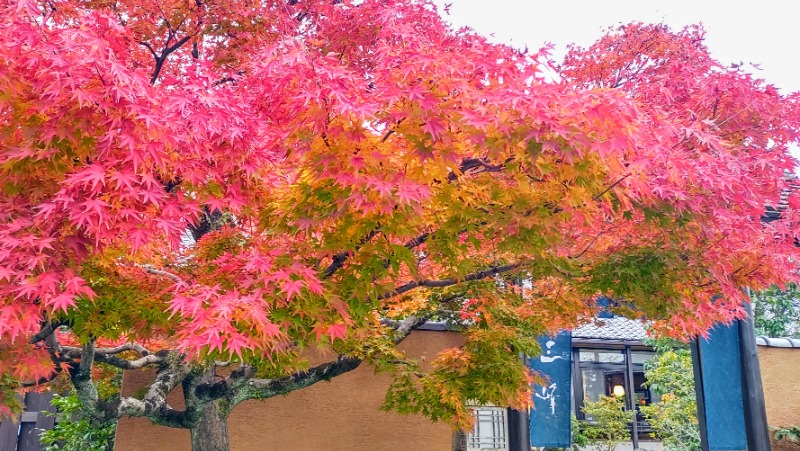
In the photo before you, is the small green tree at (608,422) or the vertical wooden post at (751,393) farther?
the small green tree at (608,422)

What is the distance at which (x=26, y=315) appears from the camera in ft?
10.5

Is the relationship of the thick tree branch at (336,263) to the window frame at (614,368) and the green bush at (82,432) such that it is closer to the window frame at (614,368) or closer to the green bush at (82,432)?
the green bush at (82,432)

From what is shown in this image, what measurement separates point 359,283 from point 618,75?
4937 mm

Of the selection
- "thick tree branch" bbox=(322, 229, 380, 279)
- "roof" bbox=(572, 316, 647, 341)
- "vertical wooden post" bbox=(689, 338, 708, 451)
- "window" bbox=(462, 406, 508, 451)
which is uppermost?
"roof" bbox=(572, 316, 647, 341)

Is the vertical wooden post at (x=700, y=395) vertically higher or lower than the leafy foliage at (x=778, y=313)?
lower

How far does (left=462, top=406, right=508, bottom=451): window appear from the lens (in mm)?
10617

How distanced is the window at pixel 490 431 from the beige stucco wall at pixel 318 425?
2.63 meters

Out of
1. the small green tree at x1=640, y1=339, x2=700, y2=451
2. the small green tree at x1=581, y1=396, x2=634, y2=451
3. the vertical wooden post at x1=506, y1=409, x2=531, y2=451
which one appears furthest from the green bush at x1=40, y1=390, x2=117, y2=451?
the small green tree at x1=581, y1=396, x2=634, y2=451

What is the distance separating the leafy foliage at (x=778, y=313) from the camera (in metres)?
13.0

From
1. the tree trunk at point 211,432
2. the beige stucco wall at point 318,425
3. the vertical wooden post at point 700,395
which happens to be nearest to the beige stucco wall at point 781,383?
the vertical wooden post at point 700,395

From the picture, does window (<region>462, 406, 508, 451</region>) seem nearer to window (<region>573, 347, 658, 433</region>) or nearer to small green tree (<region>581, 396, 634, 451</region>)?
small green tree (<region>581, 396, 634, 451</region>)

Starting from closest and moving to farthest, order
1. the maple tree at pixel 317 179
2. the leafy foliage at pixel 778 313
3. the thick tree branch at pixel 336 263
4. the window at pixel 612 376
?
the maple tree at pixel 317 179
the thick tree branch at pixel 336 263
the leafy foliage at pixel 778 313
the window at pixel 612 376

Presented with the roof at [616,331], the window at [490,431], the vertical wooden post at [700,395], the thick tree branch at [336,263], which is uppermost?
the roof at [616,331]

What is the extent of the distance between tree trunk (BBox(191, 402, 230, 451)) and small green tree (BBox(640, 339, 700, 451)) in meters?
7.96
